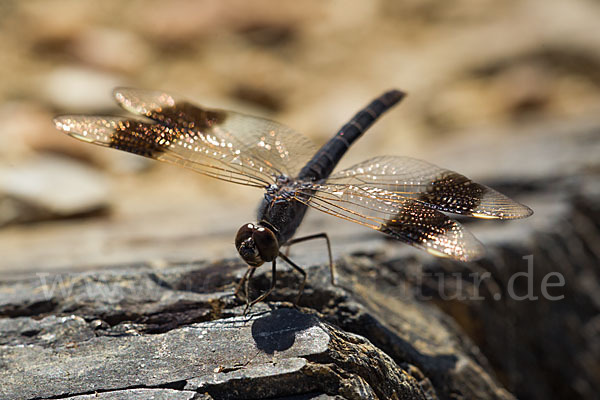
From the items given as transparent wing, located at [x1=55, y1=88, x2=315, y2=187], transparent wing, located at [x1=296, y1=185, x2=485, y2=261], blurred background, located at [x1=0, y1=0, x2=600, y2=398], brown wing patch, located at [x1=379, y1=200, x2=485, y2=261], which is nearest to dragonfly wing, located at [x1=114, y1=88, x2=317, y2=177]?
transparent wing, located at [x1=55, y1=88, x2=315, y2=187]

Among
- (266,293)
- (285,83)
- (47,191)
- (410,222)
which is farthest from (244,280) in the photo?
(285,83)

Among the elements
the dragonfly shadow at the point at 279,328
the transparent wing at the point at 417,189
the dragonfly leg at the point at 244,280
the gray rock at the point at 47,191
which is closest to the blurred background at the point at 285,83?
the gray rock at the point at 47,191

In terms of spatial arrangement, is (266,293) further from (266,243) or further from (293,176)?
(293,176)

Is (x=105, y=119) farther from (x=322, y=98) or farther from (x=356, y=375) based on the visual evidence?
(x=322, y=98)

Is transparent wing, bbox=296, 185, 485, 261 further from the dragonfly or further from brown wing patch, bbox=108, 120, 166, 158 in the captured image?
brown wing patch, bbox=108, 120, 166, 158

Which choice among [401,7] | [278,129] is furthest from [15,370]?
[401,7]

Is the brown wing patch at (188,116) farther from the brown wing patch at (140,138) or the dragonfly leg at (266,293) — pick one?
the dragonfly leg at (266,293)
